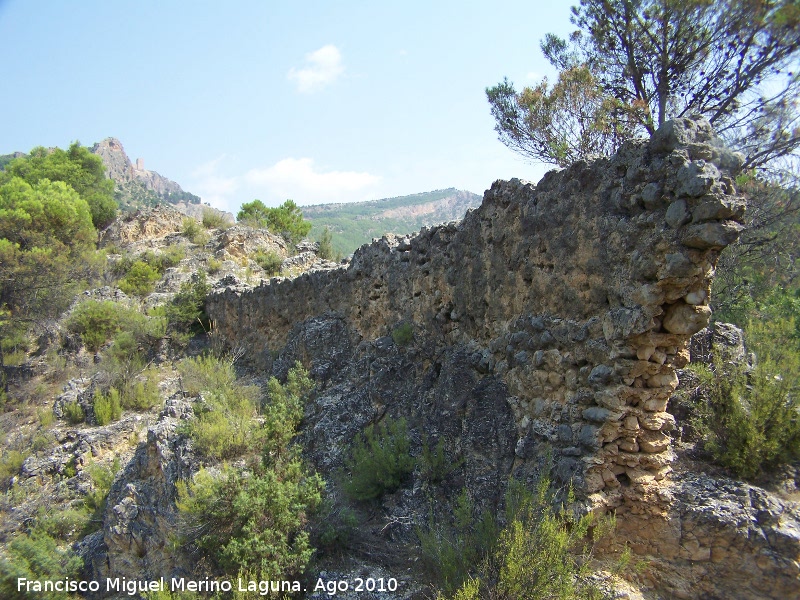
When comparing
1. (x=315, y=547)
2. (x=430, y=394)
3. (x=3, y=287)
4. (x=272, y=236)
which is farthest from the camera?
(x=272, y=236)

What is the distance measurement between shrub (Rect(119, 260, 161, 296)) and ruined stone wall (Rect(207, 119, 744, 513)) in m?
14.5

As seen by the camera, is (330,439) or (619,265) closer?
(619,265)

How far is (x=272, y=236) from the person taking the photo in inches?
814

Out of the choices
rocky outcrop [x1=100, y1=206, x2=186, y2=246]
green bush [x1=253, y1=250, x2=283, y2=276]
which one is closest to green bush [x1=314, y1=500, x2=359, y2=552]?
green bush [x1=253, y1=250, x2=283, y2=276]

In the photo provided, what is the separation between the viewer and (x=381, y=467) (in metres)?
5.80

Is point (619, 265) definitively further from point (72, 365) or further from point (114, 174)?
point (114, 174)

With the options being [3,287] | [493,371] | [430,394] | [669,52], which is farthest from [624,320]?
[3,287]

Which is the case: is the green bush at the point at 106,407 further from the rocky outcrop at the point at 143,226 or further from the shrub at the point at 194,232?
the rocky outcrop at the point at 143,226

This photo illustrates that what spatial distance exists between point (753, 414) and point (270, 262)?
1603cm

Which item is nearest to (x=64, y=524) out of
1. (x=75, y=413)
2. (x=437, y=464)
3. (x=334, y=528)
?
(x=75, y=413)

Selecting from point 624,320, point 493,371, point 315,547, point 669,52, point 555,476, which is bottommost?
point 315,547

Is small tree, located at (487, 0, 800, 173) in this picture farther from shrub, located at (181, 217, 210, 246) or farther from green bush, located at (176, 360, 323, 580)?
shrub, located at (181, 217, 210, 246)

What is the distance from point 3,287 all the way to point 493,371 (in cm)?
1606

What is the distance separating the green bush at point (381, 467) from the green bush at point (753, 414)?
2928 mm
